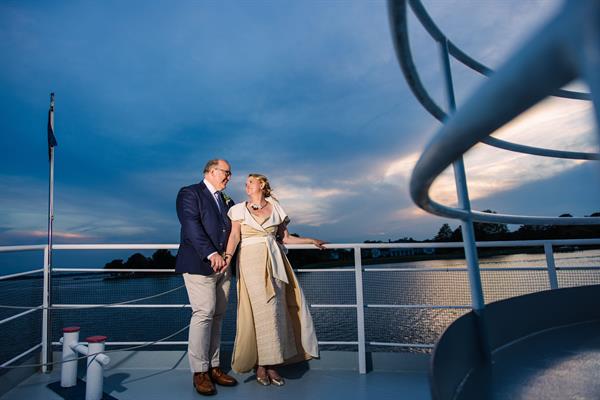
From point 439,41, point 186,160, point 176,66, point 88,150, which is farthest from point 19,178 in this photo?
point 439,41

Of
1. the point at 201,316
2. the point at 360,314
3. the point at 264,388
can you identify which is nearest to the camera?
the point at 201,316

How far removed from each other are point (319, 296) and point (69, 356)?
63.7 ft

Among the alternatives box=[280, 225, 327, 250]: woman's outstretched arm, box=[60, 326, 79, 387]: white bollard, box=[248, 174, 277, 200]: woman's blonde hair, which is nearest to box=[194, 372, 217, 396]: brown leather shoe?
box=[60, 326, 79, 387]: white bollard

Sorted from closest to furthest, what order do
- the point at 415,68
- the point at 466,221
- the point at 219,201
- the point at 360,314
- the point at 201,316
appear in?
the point at 415,68 < the point at 466,221 < the point at 201,316 < the point at 219,201 < the point at 360,314

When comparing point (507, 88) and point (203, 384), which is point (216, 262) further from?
point (507, 88)

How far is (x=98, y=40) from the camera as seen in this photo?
2184 centimetres

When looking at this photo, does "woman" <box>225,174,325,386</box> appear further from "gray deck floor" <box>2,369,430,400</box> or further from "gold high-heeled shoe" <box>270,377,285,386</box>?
"gray deck floor" <box>2,369,430,400</box>

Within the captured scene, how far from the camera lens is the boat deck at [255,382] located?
1964 millimetres

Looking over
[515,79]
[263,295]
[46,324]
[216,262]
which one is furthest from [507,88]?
[46,324]

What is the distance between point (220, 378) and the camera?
2.10 meters

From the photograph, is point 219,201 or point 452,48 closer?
point 452,48

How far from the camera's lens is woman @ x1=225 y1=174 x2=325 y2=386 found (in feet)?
6.70

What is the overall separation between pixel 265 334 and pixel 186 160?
2861 cm

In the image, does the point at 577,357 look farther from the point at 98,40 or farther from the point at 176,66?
the point at 176,66
